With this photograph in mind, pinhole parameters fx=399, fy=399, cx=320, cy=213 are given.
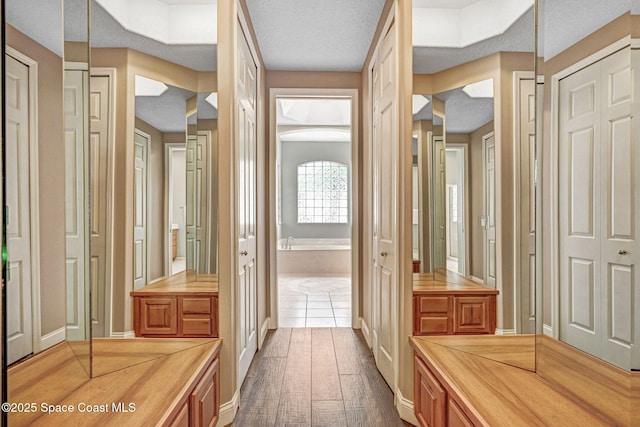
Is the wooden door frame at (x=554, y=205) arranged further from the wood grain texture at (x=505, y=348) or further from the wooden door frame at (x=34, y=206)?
the wooden door frame at (x=34, y=206)

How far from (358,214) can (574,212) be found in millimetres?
2852

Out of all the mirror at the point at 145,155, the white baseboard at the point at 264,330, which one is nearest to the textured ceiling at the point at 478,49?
the mirror at the point at 145,155

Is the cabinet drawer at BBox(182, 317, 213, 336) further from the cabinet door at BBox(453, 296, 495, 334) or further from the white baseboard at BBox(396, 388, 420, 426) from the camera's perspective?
the cabinet door at BBox(453, 296, 495, 334)

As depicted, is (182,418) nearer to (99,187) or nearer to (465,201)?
(99,187)

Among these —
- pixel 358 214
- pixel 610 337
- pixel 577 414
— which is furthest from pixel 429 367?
pixel 358 214

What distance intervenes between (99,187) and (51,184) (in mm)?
169

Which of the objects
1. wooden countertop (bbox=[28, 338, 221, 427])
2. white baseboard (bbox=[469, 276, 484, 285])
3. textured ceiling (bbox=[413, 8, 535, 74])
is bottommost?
wooden countertop (bbox=[28, 338, 221, 427])

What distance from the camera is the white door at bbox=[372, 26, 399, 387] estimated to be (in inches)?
99.1

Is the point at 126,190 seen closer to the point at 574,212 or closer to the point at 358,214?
the point at 574,212

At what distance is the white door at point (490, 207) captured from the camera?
1.50 meters

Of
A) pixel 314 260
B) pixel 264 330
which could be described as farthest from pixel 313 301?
pixel 314 260

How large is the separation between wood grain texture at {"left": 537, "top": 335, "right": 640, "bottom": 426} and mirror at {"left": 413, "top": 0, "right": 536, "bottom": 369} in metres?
0.11

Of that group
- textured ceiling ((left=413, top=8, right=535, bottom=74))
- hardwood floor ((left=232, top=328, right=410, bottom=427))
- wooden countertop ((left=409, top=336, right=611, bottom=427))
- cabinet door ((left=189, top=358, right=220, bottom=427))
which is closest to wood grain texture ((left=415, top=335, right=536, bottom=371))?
wooden countertop ((left=409, top=336, right=611, bottom=427))

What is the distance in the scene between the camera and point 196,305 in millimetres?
2094
